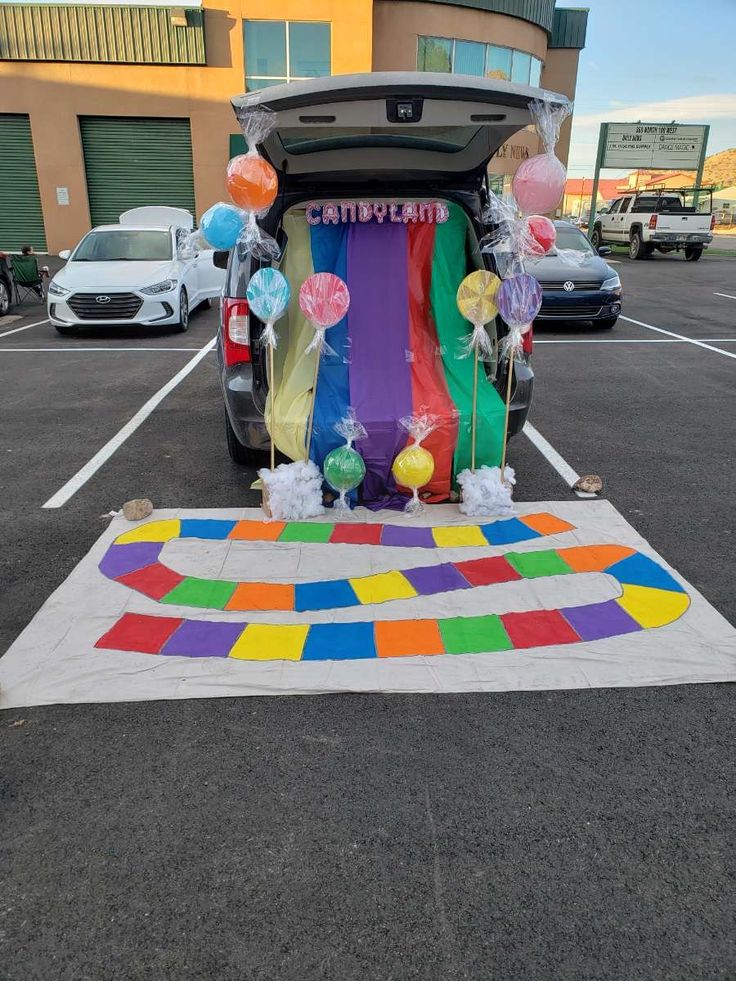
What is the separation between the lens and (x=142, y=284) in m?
10.4

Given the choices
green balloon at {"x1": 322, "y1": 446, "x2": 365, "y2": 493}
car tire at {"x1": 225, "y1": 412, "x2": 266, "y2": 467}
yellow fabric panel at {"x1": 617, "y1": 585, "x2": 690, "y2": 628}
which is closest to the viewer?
yellow fabric panel at {"x1": 617, "y1": 585, "x2": 690, "y2": 628}

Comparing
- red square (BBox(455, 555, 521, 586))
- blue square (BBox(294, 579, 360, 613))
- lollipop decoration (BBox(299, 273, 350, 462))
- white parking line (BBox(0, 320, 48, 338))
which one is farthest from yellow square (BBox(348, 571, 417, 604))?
white parking line (BBox(0, 320, 48, 338))

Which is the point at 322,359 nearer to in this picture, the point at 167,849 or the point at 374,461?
the point at 374,461

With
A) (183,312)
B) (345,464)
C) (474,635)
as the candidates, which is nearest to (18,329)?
(183,312)

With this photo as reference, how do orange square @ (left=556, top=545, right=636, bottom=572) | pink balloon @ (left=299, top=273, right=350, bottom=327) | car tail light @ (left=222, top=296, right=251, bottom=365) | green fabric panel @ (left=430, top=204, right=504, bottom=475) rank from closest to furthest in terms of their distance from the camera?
orange square @ (left=556, top=545, right=636, bottom=572) → pink balloon @ (left=299, top=273, right=350, bottom=327) → car tail light @ (left=222, top=296, right=251, bottom=365) → green fabric panel @ (left=430, top=204, right=504, bottom=475)

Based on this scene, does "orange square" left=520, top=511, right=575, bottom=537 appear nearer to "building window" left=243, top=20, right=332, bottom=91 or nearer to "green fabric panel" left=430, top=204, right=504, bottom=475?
"green fabric panel" left=430, top=204, right=504, bottom=475

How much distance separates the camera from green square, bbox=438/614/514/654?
3299 millimetres

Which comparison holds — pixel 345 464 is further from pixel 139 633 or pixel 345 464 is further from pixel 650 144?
pixel 650 144

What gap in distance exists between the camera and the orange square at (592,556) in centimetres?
405

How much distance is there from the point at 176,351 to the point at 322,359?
5165 mm

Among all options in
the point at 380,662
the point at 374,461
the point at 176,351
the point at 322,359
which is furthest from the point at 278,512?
the point at 176,351

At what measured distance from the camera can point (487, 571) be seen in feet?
13.1

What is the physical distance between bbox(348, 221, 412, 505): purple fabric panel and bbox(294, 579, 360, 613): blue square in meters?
1.52

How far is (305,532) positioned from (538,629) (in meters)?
1.60
